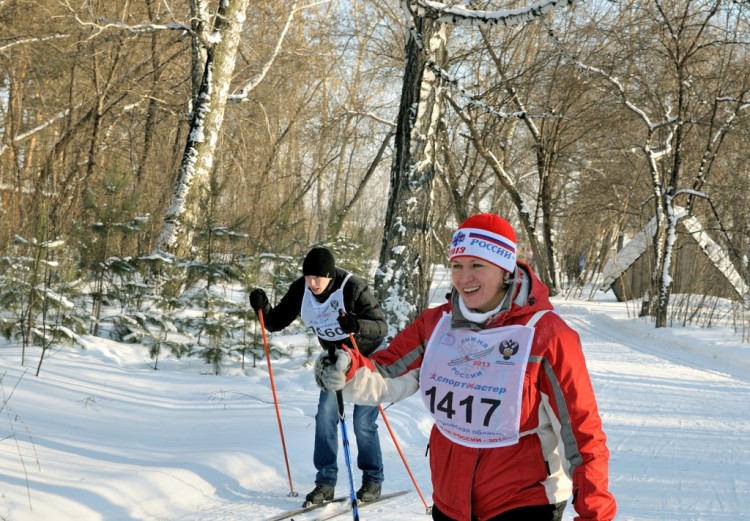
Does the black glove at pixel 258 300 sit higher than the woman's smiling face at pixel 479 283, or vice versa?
the woman's smiling face at pixel 479 283

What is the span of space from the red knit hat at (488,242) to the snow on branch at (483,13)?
530 centimetres

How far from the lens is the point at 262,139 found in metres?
21.9

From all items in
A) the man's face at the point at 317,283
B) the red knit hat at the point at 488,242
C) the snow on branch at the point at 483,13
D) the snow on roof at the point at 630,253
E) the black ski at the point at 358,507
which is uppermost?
the snow on branch at the point at 483,13

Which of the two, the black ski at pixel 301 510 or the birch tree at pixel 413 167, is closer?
the black ski at pixel 301 510

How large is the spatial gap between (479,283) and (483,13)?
6179mm

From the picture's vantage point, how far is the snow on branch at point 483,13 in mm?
7598

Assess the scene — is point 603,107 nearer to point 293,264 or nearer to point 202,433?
point 293,264

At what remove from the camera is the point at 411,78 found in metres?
8.80

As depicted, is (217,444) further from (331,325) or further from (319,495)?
(331,325)

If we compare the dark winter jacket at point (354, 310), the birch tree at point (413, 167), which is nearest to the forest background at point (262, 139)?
the birch tree at point (413, 167)

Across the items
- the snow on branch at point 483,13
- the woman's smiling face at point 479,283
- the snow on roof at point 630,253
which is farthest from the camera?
the snow on roof at point 630,253

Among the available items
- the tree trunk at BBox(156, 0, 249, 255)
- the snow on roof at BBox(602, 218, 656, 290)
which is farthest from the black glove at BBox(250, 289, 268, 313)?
the snow on roof at BBox(602, 218, 656, 290)

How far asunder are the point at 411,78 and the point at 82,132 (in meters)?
8.23

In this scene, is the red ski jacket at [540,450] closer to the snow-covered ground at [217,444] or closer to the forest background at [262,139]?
the snow-covered ground at [217,444]
